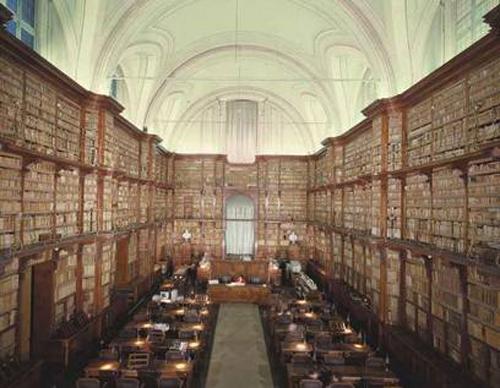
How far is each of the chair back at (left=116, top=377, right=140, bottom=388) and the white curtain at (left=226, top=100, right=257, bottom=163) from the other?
61.1 feet

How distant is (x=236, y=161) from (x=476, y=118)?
18.2 metres

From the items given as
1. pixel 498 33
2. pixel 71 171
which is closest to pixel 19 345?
pixel 71 171

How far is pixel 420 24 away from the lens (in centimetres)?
1080

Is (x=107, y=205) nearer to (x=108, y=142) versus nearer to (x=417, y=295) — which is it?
(x=108, y=142)

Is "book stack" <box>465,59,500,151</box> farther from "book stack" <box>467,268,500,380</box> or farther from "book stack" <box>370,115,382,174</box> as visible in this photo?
"book stack" <box>370,115,382,174</box>

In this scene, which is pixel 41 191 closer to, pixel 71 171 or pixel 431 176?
pixel 71 171

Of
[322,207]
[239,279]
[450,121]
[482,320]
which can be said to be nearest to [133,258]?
[239,279]

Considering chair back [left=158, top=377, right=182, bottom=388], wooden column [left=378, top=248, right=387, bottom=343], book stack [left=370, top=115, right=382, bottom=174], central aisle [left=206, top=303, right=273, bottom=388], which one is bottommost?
central aisle [left=206, top=303, right=273, bottom=388]

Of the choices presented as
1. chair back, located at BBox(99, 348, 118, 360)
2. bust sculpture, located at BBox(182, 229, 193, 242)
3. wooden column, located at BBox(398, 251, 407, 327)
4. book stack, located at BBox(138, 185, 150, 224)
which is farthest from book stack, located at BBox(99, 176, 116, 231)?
bust sculpture, located at BBox(182, 229, 193, 242)

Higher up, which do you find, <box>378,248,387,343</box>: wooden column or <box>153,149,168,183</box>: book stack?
<box>153,149,168,183</box>: book stack

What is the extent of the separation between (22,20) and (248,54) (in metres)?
11.0

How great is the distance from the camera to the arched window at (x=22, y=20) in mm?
9031

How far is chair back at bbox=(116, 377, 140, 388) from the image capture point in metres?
7.24

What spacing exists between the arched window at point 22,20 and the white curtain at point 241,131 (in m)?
15.4
